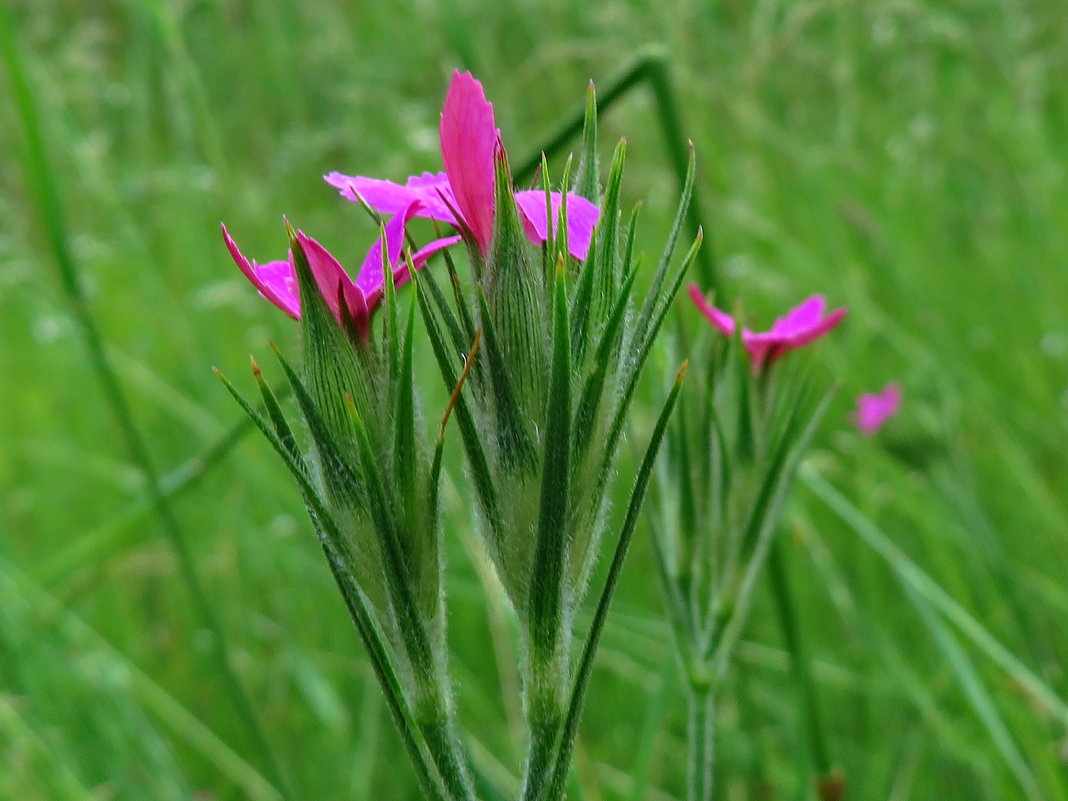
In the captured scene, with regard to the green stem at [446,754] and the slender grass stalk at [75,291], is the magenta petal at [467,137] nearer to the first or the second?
the green stem at [446,754]

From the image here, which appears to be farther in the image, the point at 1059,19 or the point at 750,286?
the point at 1059,19

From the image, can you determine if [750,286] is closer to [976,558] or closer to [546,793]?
[976,558]

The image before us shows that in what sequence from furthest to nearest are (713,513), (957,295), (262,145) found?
(262,145)
(957,295)
(713,513)

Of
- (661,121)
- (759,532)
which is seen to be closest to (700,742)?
(759,532)

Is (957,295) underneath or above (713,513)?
above

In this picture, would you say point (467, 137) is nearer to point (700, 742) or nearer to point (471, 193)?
point (471, 193)

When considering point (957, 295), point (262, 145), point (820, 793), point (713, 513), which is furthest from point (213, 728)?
point (262, 145)

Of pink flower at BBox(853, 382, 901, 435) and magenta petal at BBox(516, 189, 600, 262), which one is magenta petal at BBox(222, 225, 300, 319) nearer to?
magenta petal at BBox(516, 189, 600, 262)
